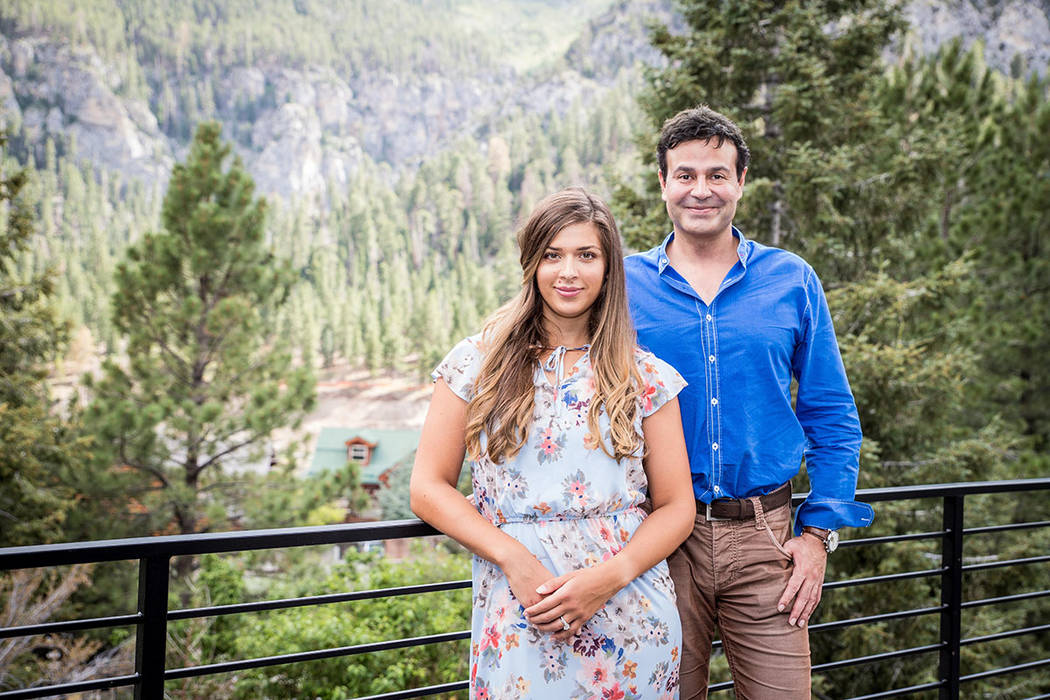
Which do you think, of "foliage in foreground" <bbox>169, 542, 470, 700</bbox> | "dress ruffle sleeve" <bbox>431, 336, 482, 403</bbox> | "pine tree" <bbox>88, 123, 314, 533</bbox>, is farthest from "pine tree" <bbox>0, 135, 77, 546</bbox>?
"dress ruffle sleeve" <bbox>431, 336, 482, 403</bbox>

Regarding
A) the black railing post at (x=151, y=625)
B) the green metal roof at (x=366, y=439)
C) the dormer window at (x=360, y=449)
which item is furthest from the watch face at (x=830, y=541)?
the dormer window at (x=360, y=449)

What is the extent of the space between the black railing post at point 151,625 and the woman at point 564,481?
0.50 meters

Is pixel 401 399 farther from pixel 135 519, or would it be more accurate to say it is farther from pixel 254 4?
pixel 254 4

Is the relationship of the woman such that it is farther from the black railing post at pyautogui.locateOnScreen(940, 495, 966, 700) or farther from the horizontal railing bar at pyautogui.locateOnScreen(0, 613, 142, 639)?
the black railing post at pyautogui.locateOnScreen(940, 495, 966, 700)

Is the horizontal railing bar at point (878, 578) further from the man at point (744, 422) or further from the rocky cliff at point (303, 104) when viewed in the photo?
the rocky cliff at point (303, 104)

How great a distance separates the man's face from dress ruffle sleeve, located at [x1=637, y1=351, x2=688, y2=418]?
361mm

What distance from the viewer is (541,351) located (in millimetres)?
1460

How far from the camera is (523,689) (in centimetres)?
131

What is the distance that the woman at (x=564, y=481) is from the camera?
1317mm

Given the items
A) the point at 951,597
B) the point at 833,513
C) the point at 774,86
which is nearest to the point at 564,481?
the point at 833,513

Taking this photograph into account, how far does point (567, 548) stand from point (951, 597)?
1.63 metres

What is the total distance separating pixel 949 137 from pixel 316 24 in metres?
74.3

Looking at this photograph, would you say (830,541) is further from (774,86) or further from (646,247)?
(774,86)

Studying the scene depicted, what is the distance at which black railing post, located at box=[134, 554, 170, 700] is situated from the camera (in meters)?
1.40
